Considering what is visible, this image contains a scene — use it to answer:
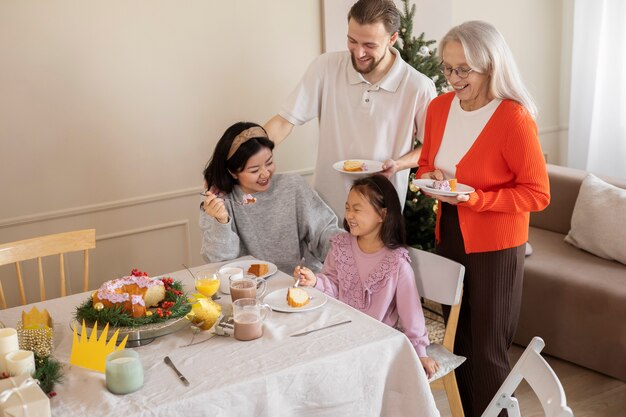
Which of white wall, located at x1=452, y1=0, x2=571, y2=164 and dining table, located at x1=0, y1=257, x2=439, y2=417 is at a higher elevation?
white wall, located at x1=452, y1=0, x2=571, y2=164

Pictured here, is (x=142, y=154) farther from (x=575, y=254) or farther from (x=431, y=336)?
(x=575, y=254)

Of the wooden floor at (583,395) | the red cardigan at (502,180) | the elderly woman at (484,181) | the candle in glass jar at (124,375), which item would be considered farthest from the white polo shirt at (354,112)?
the candle in glass jar at (124,375)

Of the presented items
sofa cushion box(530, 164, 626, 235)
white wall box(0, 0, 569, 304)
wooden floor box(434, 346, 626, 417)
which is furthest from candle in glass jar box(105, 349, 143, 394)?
sofa cushion box(530, 164, 626, 235)

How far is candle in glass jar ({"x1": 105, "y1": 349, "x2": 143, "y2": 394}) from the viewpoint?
5.77 feet

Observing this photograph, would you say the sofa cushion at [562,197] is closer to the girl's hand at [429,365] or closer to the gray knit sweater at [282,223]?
the gray knit sweater at [282,223]

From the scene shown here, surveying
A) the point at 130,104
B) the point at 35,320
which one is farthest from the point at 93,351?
the point at 130,104

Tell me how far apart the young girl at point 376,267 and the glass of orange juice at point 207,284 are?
276 mm

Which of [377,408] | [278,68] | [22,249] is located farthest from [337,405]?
[278,68]

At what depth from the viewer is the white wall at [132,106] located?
331 cm

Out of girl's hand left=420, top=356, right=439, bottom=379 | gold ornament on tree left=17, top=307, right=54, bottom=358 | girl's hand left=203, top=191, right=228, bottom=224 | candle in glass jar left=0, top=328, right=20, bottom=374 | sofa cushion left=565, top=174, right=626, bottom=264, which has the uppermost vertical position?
girl's hand left=203, top=191, right=228, bottom=224

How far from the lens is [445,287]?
8.23 ft

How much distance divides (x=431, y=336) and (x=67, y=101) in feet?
6.27

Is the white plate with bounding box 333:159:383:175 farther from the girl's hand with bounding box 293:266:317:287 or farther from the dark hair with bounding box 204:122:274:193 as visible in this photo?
the girl's hand with bounding box 293:266:317:287

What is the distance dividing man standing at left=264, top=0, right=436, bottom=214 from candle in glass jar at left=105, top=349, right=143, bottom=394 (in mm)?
1357
